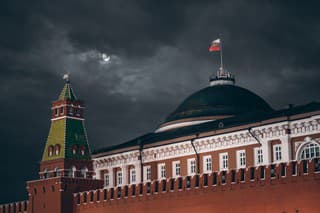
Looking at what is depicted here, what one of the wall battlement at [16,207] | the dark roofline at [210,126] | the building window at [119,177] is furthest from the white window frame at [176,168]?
the wall battlement at [16,207]

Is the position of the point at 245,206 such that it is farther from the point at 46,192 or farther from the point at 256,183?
the point at 46,192

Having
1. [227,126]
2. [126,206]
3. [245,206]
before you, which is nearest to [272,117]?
[227,126]

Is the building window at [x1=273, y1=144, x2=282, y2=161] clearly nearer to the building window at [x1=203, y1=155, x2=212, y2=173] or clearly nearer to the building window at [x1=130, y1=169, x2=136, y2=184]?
the building window at [x1=203, y1=155, x2=212, y2=173]

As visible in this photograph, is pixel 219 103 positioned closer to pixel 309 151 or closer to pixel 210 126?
pixel 210 126

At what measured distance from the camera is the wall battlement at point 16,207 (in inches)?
2527

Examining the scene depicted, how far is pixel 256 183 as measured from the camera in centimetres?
4781

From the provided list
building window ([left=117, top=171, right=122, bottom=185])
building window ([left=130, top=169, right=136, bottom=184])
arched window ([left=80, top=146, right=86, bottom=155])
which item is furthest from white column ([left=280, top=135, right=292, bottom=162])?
arched window ([left=80, top=146, right=86, bottom=155])

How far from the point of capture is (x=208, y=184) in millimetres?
50688

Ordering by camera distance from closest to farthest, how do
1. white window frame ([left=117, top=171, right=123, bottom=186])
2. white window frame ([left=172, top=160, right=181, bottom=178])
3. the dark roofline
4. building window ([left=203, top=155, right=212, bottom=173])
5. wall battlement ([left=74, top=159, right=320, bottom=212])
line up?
wall battlement ([left=74, top=159, right=320, bottom=212])
the dark roofline
building window ([left=203, top=155, right=212, bottom=173])
white window frame ([left=172, top=160, right=181, bottom=178])
white window frame ([left=117, top=171, right=123, bottom=186])

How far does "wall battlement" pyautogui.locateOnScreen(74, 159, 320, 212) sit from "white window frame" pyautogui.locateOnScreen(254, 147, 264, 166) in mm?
4032

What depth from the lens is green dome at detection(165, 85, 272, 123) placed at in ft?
202

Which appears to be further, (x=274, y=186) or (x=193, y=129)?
(x=193, y=129)

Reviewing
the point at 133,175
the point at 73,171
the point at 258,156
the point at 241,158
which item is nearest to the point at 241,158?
the point at 241,158

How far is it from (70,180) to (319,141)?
20357 millimetres
